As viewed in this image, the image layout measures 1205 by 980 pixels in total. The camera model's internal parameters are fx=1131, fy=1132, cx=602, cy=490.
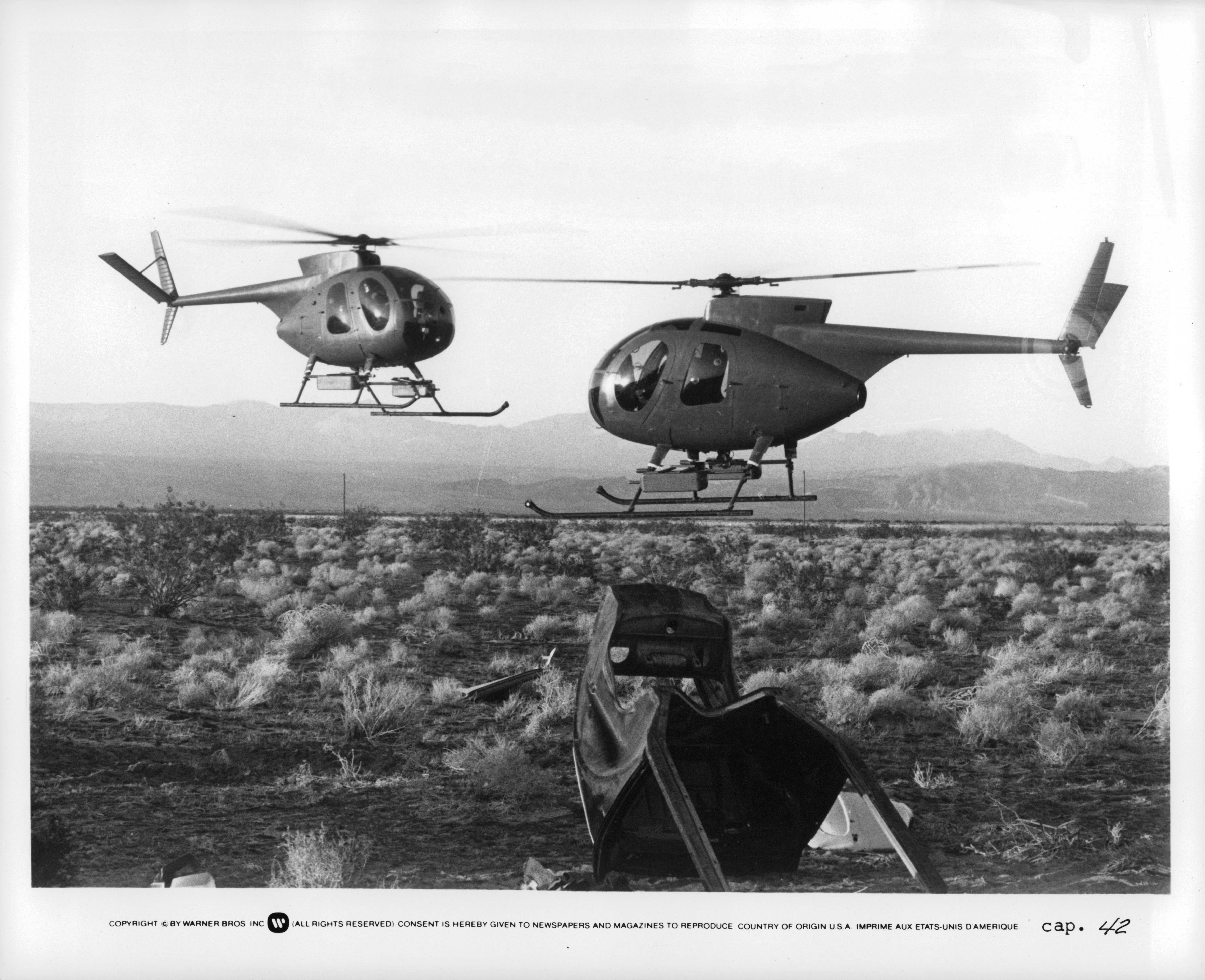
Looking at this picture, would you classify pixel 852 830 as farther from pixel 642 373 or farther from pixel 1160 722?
pixel 642 373

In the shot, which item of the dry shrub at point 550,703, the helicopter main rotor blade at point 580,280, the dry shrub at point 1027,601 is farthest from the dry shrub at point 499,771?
the dry shrub at point 1027,601

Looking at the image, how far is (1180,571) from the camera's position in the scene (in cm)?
770

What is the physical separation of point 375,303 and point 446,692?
3.61m

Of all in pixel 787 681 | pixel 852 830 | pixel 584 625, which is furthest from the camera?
pixel 584 625

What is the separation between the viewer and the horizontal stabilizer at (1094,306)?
8.02 m

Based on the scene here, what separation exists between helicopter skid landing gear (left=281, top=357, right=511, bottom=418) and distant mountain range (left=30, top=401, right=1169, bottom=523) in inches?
17.8

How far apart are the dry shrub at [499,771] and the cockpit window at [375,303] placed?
157 inches

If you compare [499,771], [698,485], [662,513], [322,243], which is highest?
[322,243]

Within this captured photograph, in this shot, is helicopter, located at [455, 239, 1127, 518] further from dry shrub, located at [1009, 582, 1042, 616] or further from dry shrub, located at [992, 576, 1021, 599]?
dry shrub, located at [992, 576, 1021, 599]

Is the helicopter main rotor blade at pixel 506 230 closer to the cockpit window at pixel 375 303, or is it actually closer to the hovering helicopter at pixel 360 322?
the hovering helicopter at pixel 360 322

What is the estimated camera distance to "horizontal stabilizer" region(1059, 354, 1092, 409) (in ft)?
26.9

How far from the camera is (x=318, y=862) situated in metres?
7.50

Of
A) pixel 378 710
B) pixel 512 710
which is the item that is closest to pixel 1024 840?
pixel 512 710

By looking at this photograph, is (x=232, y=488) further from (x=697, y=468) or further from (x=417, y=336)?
(x=697, y=468)
